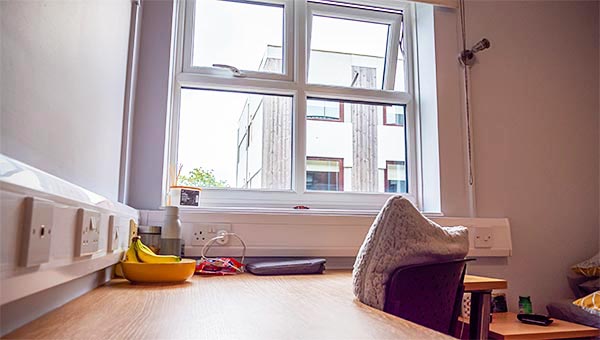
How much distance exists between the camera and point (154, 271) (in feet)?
3.65

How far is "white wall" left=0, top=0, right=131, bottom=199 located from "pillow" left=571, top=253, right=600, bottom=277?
1.96 m

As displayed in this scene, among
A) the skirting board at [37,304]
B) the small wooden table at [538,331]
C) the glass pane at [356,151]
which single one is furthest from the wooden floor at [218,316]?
the glass pane at [356,151]

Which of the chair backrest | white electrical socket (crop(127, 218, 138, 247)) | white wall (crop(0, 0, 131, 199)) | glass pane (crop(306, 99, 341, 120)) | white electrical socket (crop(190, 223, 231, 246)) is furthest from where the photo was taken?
glass pane (crop(306, 99, 341, 120))

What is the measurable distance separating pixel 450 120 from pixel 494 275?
2.35 ft

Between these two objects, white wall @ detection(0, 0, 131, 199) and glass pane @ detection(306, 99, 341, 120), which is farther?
glass pane @ detection(306, 99, 341, 120)

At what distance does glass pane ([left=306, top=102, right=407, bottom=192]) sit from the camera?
207 centimetres

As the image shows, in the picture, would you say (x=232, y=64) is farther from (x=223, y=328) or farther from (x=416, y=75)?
(x=223, y=328)

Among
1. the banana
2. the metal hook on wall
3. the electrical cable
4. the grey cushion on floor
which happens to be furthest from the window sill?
the metal hook on wall

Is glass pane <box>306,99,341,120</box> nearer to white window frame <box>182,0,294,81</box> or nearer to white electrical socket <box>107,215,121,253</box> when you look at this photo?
white window frame <box>182,0,294,81</box>

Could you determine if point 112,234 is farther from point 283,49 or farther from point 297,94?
point 283,49

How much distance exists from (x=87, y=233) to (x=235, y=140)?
1307 millimetres

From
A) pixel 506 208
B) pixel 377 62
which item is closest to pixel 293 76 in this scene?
pixel 377 62

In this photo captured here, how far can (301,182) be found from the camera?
6.59ft

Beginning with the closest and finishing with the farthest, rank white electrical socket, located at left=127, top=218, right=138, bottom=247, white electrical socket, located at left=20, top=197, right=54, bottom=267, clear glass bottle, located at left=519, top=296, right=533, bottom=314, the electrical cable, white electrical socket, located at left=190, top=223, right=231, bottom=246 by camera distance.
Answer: white electrical socket, located at left=20, top=197, right=54, bottom=267, white electrical socket, located at left=127, top=218, right=138, bottom=247, white electrical socket, located at left=190, top=223, right=231, bottom=246, clear glass bottle, located at left=519, top=296, right=533, bottom=314, the electrical cable
